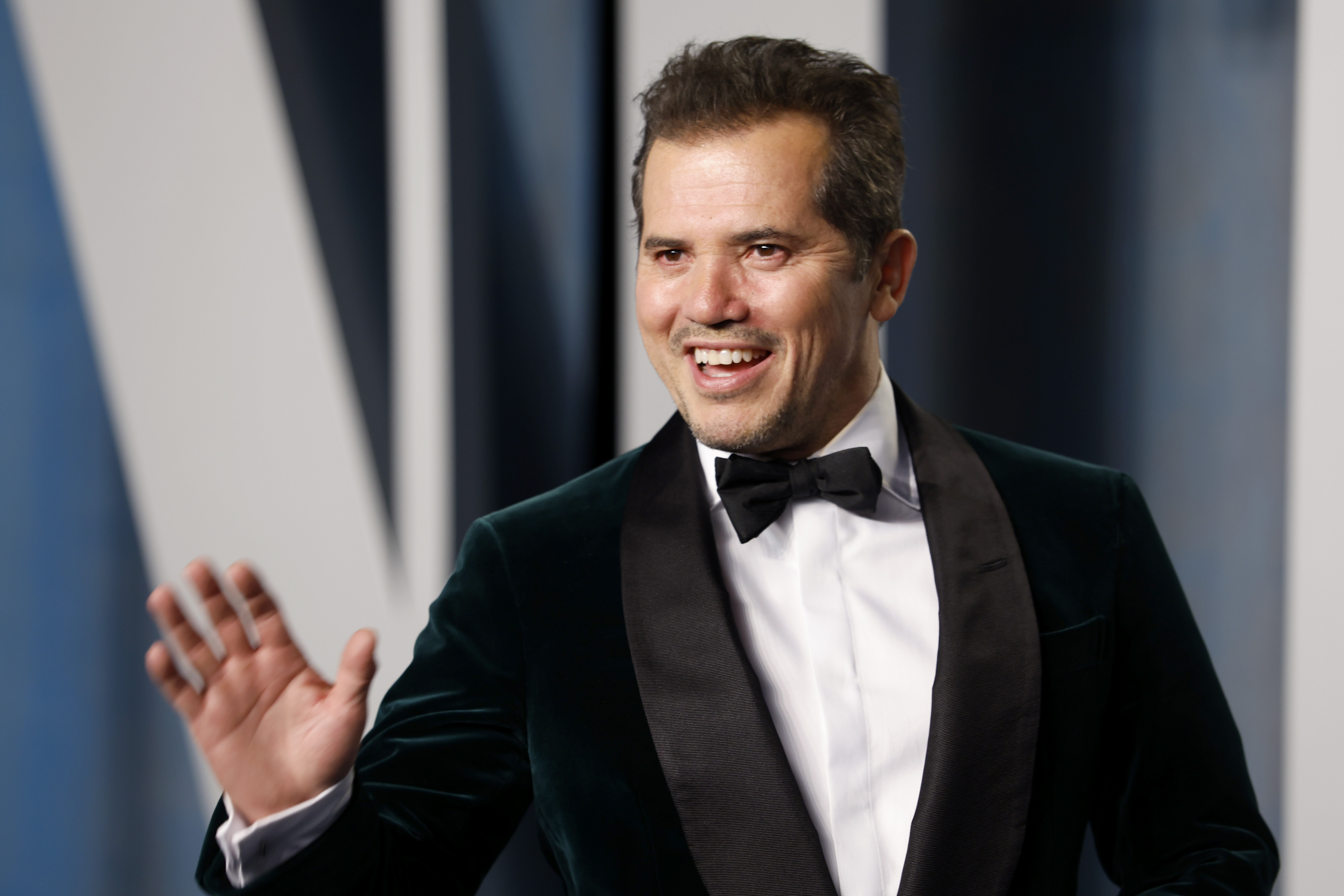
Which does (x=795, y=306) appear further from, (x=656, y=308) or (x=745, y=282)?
(x=656, y=308)

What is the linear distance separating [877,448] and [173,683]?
3.15 ft

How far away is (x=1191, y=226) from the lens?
88.0 inches

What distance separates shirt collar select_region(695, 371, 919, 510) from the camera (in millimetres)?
1622

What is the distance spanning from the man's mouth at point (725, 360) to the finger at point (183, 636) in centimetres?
70

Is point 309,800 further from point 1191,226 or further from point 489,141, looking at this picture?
point 1191,226

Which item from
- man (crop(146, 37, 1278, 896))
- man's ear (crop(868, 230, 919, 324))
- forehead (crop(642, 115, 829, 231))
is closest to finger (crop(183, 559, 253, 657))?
man (crop(146, 37, 1278, 896))

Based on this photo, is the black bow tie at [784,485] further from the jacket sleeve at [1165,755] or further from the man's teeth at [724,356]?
the jacket sleeve at [1165,755]

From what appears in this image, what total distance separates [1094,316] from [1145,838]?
1.04 metres

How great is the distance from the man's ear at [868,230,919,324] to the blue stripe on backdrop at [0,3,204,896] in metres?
1.47

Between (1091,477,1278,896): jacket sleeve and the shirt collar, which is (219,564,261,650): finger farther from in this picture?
(1091,477,1278,896): jacket sleeve

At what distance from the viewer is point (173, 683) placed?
1.17 m

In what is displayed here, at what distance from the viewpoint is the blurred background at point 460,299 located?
2201 millimetres

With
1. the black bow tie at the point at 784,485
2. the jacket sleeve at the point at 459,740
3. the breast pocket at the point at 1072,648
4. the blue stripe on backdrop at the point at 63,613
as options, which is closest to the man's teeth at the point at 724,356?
the black bow tie at the point at 784,485

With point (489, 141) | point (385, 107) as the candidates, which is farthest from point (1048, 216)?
point (385, 107)
